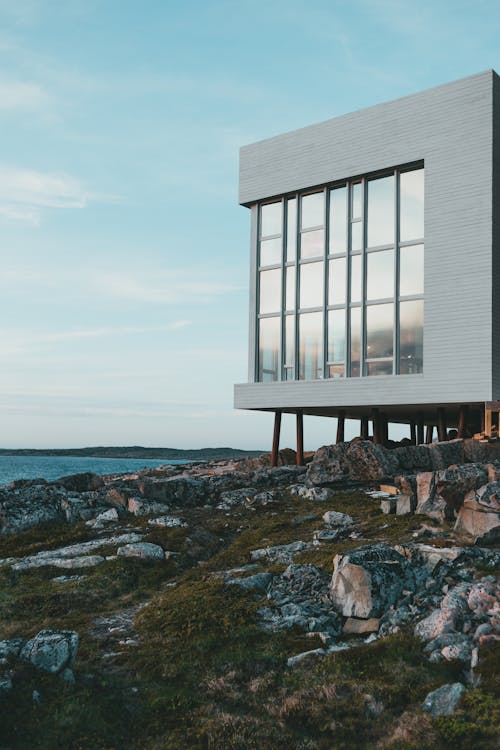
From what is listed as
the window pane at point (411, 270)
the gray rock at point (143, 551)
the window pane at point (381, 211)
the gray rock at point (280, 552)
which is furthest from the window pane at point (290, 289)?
the gray rock at point (143, 551)

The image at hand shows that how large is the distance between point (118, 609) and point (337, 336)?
21.9m

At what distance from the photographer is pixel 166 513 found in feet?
82.9

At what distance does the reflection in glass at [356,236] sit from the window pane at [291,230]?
→ 3.51 m

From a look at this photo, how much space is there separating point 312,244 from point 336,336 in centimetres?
523

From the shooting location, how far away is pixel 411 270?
3278cm

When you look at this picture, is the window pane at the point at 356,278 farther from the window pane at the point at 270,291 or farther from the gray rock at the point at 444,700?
the gray rock at the point at 444,700

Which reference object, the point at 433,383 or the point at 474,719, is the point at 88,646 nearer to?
the point at 474,719

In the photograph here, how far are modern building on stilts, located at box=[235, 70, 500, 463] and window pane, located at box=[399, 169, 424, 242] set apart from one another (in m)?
0.06

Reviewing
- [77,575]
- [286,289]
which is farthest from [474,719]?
[286,289]

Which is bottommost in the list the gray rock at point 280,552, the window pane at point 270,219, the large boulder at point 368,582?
the gray rock at point 280,552

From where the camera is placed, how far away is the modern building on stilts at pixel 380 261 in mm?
30719

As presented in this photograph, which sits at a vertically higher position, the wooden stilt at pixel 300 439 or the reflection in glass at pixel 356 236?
the reflection in glass at pixel 356 236

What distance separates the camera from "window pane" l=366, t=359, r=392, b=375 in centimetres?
Result: 3301

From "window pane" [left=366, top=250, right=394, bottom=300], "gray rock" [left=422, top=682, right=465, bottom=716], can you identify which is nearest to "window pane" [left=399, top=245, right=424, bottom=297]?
→ "window pane" [left=366, top=250, right=394, bottom=300]
